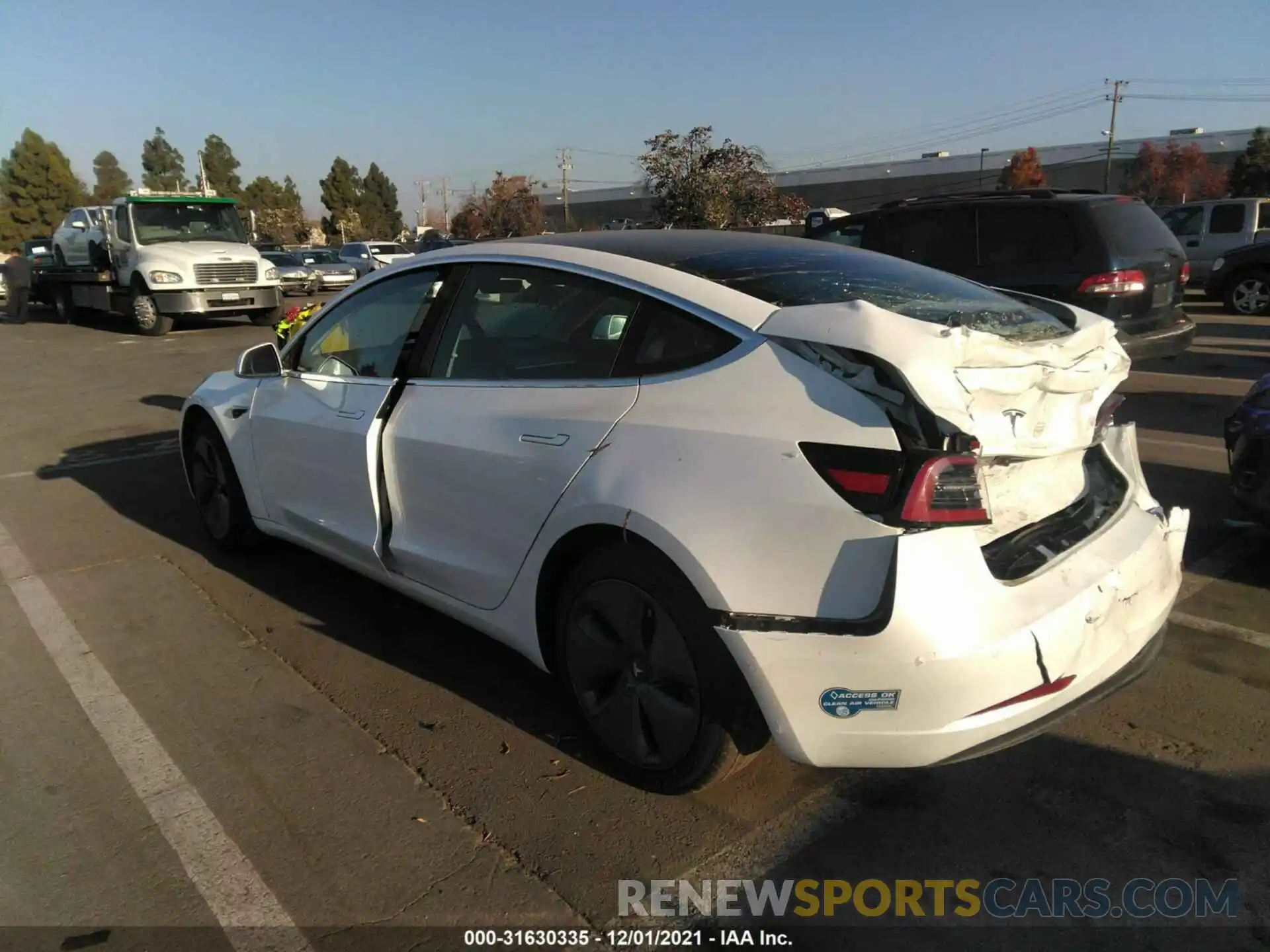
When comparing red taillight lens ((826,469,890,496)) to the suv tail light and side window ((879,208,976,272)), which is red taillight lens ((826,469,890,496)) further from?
side window ((879,208,976,272))

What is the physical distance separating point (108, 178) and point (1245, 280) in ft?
321

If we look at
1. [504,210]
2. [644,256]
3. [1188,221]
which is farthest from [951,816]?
[504,210]

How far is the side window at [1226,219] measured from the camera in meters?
16.6

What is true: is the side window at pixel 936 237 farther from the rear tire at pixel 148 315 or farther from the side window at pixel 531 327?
the rear tire at pixel 148 315

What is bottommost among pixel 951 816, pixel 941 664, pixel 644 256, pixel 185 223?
pixel 951 816

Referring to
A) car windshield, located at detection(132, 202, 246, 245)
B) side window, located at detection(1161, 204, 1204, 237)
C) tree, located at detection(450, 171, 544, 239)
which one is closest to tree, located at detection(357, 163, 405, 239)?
tree, located at detection(450, 171, 544, 239)

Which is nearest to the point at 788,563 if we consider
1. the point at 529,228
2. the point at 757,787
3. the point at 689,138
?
the point at 757,787

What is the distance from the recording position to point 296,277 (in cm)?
2595

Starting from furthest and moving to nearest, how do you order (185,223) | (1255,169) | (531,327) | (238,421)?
(1255,169)
(185,223)
(238,421)
(531,327)

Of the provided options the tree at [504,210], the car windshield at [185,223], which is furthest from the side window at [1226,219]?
the tree at [504,210]

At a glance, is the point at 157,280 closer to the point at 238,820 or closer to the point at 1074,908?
the point at 238,820

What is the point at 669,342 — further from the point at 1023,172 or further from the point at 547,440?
the point at 1023,172

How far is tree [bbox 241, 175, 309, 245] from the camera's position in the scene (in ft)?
239

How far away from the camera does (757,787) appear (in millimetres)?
2965
